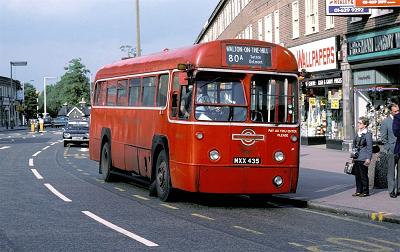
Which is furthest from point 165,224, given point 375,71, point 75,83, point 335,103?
point 75,83

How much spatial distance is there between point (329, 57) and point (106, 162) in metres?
14.0

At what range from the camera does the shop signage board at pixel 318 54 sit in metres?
29.8

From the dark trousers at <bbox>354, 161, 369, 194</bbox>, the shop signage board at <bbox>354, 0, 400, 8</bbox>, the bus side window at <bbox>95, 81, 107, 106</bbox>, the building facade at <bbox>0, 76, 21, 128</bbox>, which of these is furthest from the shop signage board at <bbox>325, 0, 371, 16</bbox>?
the building facade at <bbox>0, 76, 21, 128</bbox>

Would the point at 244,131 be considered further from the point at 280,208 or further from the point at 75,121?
the point at 75,121

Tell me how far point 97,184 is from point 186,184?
5693 millimetres

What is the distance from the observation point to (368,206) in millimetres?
13031

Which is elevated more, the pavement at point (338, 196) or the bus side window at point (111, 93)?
the bus side window at point (111, 93)

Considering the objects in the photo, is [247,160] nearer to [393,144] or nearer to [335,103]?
[393,144]

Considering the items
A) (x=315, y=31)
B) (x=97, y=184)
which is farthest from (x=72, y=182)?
(x=315, y=31)

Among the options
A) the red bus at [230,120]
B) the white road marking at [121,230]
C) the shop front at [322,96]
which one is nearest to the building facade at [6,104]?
the shop front at [322,96]

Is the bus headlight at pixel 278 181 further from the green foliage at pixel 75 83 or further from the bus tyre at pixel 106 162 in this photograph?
the green foliage at pixel 75 83

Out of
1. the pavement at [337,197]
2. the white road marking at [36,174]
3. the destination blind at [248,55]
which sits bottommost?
the white road marking at [36,174]

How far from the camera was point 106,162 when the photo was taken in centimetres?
1914

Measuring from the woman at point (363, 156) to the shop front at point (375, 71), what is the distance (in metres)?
10.4
